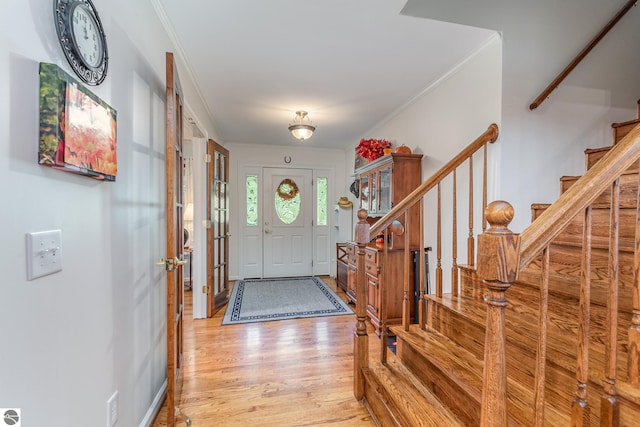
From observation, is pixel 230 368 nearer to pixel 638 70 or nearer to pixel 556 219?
pixel 556 219

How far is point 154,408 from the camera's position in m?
1.73

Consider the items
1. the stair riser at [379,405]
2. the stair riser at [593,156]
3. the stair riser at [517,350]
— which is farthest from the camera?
the stair riser at [593,156]

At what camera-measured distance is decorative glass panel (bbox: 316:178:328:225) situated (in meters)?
5.56

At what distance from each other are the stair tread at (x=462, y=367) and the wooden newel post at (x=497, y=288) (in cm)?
48

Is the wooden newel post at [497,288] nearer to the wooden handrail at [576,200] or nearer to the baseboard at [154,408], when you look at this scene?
the wooden handrail at [576,200]

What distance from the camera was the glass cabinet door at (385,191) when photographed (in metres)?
3.08

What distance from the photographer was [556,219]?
0.80 m

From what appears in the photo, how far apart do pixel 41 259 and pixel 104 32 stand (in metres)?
A: 0.94

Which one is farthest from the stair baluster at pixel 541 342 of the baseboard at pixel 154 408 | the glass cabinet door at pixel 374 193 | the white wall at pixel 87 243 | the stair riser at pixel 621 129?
the glass cabinet door at pixel 374 193

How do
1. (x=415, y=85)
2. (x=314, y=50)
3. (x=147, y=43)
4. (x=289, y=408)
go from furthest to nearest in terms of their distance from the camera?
(x=415, y=85), (x=314, y=50), (x=289, y=408), (x=147, y=43)

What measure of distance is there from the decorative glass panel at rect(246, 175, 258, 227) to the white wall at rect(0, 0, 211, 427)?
3.39 meters

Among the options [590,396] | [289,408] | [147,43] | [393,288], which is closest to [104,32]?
[147,43]

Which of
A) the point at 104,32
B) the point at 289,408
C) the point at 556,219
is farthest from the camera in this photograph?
the point at 289,408

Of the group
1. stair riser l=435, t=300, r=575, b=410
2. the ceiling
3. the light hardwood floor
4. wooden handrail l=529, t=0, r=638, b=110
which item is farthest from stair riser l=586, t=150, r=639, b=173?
the light hardwood floor
